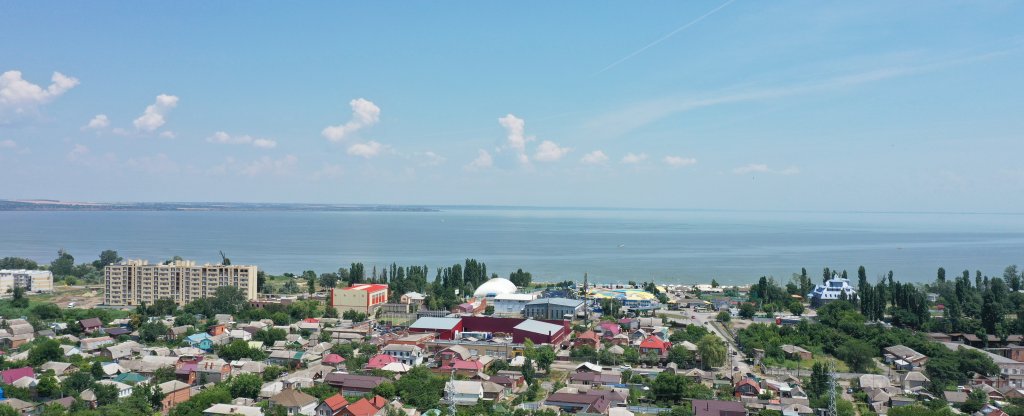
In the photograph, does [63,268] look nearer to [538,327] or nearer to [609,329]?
[538,327]

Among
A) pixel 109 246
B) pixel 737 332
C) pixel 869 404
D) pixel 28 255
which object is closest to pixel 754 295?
pixel 737 332

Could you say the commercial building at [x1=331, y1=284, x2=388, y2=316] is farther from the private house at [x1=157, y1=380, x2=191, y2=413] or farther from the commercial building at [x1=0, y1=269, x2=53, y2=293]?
the commercial building at [x1=0, y1=269, x2=53, y2=293]

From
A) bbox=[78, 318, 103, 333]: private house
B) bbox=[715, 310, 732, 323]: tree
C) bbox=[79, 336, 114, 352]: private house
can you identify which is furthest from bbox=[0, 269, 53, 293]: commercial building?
bbox=[715, 310, 732, 323]: tree

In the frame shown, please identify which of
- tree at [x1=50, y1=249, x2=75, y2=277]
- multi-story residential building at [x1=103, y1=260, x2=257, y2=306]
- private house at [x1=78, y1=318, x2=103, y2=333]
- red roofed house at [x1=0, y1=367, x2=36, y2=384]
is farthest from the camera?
tree at [x1=50, y1=249, x2=75, y2=277]

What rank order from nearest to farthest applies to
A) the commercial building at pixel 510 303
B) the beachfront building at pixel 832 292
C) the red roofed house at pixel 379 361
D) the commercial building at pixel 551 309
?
the red roofed house at pixel 379 361 → the commercial building at pixel 551 309 → the commercial building at pixel 510 303 → the beachfront building at pixel 832 292

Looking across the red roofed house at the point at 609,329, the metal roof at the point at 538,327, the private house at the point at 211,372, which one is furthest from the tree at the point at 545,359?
the private house at the point at 211,372

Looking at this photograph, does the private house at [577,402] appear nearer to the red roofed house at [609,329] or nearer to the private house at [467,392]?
the private house at [467,392]

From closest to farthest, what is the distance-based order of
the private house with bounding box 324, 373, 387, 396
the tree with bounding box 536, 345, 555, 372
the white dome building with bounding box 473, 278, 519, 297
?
the private house with bounding box 324, 373, 387, 396 < the tree with bounding box 536, 345, 555, 372 < the white dome building with bounding box 473, 278, 519, 297

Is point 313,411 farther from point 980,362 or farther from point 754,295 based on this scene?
point 754,295
